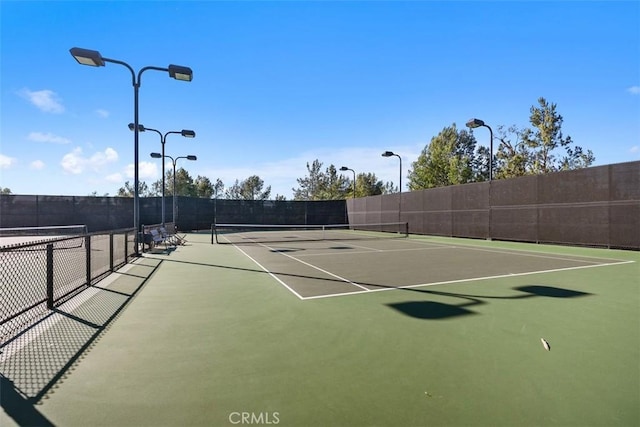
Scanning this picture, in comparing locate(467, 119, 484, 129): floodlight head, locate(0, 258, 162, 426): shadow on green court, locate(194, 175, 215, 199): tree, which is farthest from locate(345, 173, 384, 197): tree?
locate(0, 258, 162, 426): shadow on green court

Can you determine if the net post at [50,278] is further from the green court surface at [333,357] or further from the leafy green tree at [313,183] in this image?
the leafy green tree at [313,183]

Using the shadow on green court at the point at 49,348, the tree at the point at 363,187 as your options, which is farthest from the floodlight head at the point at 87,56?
the tree at the point at 363,187

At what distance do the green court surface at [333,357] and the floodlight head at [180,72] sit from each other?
6.51 meters

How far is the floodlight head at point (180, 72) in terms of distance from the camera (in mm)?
10117

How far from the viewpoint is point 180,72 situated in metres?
10.2

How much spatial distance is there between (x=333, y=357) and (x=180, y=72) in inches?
380

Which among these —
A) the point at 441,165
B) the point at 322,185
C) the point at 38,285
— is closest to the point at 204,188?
the point at 322,185

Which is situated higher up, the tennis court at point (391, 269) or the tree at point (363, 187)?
the tree at point (363, 187)

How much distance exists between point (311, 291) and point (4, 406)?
4218 mm

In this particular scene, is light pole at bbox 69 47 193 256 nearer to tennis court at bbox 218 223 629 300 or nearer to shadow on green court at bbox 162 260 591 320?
tennis court at bbox 218 223 629 300

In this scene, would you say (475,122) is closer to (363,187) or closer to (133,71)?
(133,71)

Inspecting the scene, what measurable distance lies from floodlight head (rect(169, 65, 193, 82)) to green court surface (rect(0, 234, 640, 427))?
651 centimetres

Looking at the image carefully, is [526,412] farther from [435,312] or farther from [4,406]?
[4,406]

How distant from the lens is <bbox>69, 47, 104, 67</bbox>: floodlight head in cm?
881
